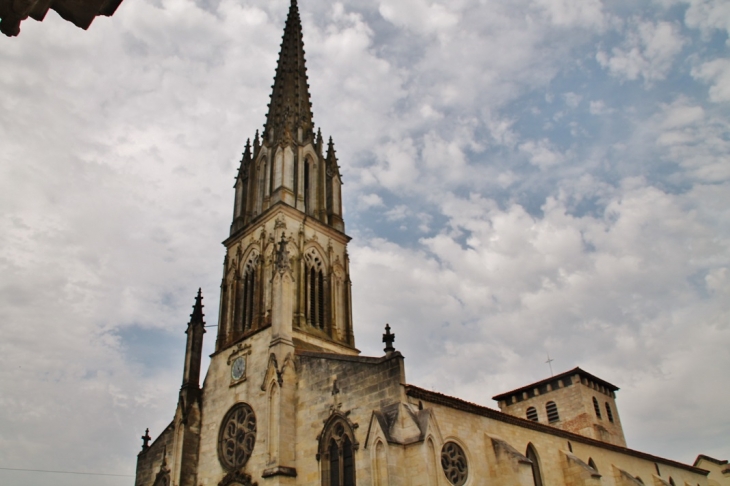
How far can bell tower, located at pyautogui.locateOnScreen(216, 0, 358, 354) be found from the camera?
27016mm

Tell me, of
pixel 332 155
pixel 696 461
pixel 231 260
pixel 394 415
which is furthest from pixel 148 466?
pixel 696 461

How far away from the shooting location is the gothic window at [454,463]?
65.4ft

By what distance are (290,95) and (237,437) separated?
817 inches

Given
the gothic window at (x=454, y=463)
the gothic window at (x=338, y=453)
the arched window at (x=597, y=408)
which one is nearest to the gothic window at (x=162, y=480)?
the gothic window at (x=338, y=453)

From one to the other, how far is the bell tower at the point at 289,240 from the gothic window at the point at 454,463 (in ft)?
26.4

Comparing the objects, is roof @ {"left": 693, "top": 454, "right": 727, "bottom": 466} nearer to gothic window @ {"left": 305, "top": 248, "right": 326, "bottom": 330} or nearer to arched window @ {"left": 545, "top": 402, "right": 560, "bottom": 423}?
arched window @ {"left": 545, "top": 402, "right": 560, "bottom": 423}

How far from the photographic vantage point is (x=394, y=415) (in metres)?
18.6

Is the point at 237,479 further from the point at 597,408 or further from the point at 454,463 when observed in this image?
the point at 597,408

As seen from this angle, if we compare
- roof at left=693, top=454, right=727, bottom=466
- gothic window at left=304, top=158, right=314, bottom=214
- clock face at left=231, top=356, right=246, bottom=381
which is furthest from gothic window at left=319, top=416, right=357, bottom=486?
roof at left=693, top=454, right=727, bottom=466

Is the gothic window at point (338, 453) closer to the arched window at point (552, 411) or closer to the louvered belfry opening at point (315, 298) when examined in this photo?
the louvered belfry opening at point (315, 298)

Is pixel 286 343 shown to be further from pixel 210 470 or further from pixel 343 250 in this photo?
pixel 343 250

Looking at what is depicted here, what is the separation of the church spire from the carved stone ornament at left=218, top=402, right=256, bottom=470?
616 inches

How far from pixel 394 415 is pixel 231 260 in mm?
16184

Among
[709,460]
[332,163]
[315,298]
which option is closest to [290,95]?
[332,163]
